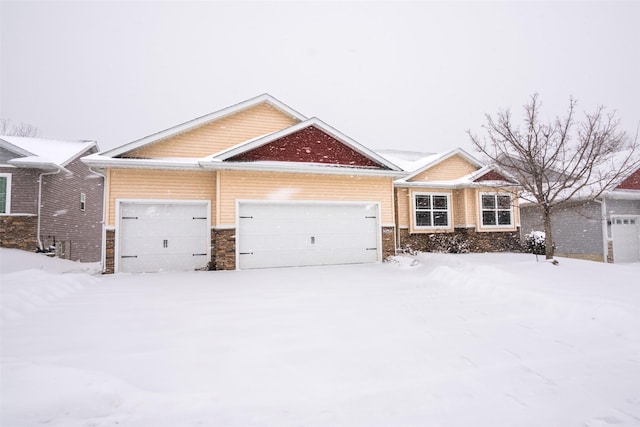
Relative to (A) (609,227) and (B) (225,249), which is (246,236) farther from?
(A) (609,227)

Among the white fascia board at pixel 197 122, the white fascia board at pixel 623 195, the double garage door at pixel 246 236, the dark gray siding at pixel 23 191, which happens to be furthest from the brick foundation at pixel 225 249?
the white fascia board at pixel 623 195

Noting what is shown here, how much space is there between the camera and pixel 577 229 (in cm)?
1591

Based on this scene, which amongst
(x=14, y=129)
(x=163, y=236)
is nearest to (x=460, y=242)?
(x=163, y=236)

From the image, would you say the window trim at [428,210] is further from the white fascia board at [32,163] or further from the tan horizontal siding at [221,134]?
the white fascia board at [32,163]

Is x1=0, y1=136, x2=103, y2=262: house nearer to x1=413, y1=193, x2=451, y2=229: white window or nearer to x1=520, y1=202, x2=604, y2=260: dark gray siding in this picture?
x1=413, y1=193, x2=451, y2=229: white window

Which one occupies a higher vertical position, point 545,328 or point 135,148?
point 135,148

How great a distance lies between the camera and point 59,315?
4.91m

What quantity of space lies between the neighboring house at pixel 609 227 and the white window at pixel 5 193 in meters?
23.7

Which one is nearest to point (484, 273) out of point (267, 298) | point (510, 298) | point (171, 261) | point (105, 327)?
point (510, 298)

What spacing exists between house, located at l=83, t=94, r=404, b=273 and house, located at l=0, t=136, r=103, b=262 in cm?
530

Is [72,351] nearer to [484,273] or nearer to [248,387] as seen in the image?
[248,387]

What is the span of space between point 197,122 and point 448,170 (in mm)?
11677

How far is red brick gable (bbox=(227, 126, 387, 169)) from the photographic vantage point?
10539mm

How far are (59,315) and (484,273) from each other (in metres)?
8.25
